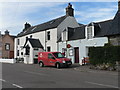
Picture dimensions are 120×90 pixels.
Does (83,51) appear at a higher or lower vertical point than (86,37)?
lower

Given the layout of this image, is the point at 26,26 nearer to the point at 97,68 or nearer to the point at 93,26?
the point at 93,26

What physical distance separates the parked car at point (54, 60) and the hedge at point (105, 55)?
3.03 meters

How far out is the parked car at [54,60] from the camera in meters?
19.5

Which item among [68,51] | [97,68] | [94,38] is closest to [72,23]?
[68,51]

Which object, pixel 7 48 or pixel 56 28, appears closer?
pixel 56 28

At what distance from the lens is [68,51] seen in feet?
89.2

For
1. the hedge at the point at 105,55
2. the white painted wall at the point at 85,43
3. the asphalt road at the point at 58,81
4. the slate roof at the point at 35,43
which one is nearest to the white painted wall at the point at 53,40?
the slate roof at the point at 35,43

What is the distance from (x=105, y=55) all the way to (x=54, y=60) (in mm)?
5976

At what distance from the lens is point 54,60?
Answer: 20.1 metres

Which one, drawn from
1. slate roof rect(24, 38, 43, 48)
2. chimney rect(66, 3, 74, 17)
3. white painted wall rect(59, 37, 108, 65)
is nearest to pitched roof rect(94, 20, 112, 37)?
white painted wall rect(59, 37, 108, 65)

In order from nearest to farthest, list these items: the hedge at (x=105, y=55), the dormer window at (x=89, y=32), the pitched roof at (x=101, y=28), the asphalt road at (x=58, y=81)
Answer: the asphalt road at (x=58, y=81)
the hedge at (x=105, y=55)
the pitched roof at (x=101, y=28)
the dormer window at (x=89, y=32)

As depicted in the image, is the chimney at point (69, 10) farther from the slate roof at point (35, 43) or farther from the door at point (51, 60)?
the door at point (51, 60)

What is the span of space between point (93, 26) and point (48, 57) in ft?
25.3

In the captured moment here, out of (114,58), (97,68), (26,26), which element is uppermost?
(26,26)
